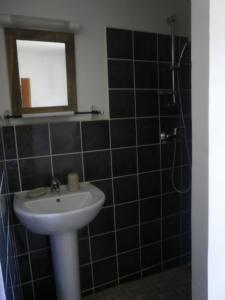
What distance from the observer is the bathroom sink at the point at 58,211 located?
1.33m

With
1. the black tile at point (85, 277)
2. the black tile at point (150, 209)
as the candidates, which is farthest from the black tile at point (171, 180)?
the black tile at point (85, 277)

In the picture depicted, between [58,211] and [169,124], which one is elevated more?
[169,124]

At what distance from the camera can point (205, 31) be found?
0.91 meters

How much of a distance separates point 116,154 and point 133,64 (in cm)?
72

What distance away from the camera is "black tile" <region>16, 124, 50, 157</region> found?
1637 millimetres

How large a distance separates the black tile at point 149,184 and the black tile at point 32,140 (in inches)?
32.8

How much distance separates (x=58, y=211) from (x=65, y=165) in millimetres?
398

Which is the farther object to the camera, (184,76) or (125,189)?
(184,76)

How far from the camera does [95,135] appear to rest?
185 centimetres

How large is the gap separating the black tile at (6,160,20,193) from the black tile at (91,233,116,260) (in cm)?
73

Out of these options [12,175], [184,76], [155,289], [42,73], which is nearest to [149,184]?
[155,289]

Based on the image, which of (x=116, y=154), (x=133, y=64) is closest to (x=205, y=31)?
(x=133, y=64)

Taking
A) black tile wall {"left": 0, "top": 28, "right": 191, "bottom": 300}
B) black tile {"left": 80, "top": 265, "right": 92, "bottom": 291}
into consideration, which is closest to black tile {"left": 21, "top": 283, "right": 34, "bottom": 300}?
black tile wall {"left": 0, "top": 28, "right": 191, "bottom": 300}

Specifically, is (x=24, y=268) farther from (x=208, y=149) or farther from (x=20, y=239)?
(x=208, y=149)
